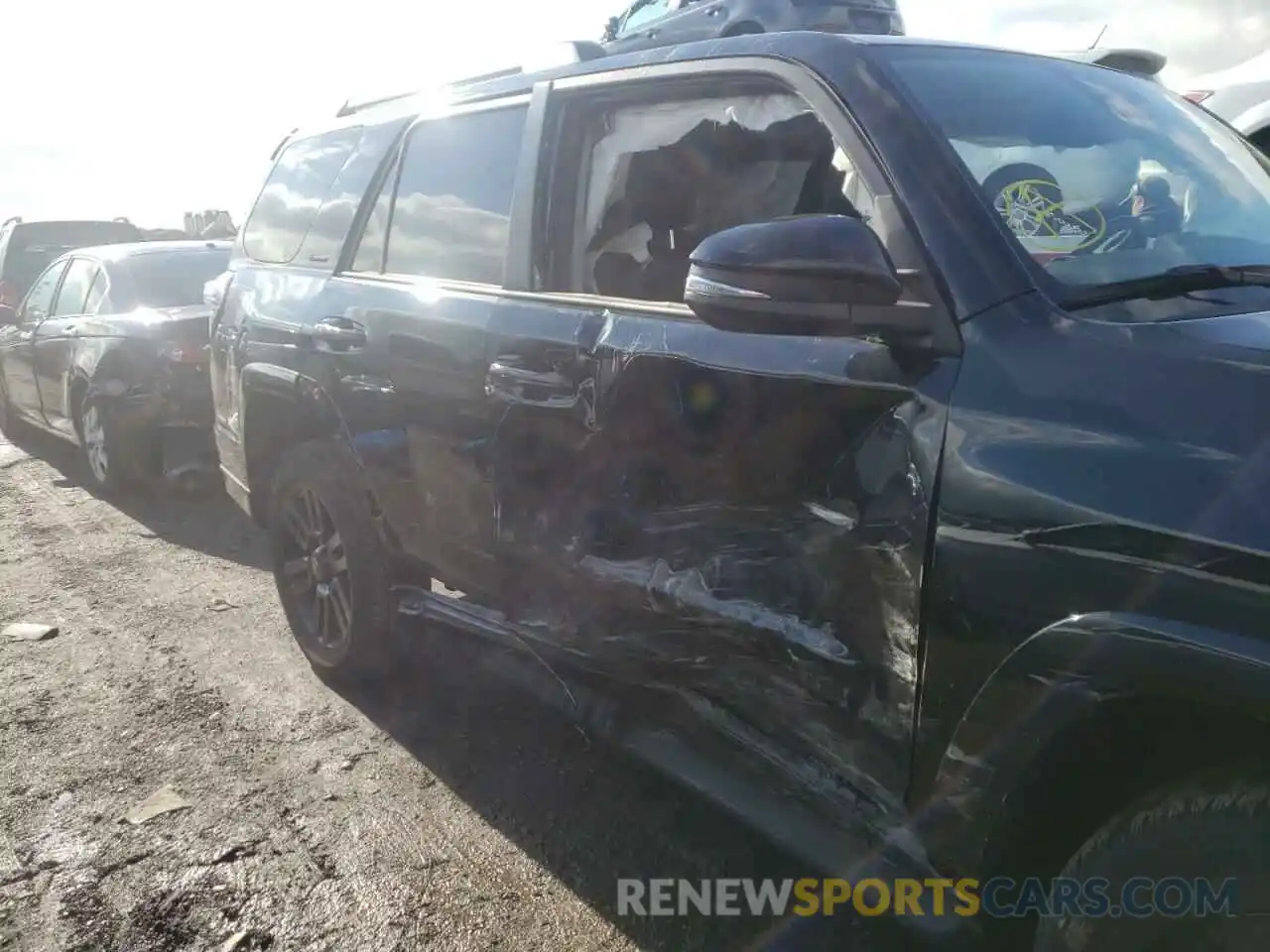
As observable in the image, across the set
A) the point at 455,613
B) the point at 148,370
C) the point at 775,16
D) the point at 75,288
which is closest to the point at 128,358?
the point at 148,370

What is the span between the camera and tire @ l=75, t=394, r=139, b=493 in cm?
695

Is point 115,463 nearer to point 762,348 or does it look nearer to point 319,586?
point 319,586

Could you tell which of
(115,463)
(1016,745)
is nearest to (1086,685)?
(1016,745)

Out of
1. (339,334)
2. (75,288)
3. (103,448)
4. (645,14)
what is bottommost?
(103,448)

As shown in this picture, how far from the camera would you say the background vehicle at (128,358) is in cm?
680

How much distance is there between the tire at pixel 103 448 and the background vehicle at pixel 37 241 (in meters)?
6.71

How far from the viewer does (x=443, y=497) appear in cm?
319

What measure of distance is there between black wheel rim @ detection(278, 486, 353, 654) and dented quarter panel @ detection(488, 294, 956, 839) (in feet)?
3.66

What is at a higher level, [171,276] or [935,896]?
[171,276]

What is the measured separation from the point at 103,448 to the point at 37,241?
7631 mm

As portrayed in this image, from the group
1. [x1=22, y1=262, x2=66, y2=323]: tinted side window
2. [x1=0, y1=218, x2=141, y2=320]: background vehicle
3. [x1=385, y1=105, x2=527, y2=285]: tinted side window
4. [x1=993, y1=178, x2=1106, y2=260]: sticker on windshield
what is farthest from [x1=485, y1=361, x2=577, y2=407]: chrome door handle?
[x1=0, y1=218, x2=141, y2=320]: background vehicle

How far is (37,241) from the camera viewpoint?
1322cm

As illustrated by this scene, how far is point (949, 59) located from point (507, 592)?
173 centimetres

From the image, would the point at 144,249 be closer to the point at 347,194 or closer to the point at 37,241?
the point at 347,194
